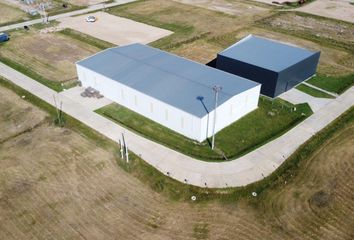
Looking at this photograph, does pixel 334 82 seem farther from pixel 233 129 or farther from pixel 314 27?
pixel 314 27

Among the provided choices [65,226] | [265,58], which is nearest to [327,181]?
[265,58]

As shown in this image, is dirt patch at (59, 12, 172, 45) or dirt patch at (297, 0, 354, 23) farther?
dirt patch at (297, 0, 354, 23)

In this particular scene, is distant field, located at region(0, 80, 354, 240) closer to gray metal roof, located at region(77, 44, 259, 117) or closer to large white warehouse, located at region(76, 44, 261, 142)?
large white warehouse, located at region(76, 44, 261, 142)

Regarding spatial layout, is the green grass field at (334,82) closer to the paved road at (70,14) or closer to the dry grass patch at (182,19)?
the dry grass patch at (182,19)

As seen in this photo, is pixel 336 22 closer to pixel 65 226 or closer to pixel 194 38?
pixel 194 38

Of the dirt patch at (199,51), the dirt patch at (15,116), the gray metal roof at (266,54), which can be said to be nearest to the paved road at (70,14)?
the dirt patch at (15,116)

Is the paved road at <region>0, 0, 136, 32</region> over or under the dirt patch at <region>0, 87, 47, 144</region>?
under

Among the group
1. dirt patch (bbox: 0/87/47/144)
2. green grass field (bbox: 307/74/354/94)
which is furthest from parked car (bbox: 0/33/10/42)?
green grass field (bbox: 307/74/354/94)

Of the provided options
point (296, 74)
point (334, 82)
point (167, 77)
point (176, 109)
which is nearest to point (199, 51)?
point (296, 74)
